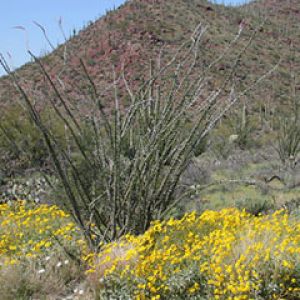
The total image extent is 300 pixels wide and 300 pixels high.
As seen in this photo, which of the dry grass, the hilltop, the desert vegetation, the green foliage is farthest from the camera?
the hilltop

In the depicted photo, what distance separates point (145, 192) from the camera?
5.46 m

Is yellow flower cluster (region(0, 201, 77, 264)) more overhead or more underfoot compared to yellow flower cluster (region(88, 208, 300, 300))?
more overhead

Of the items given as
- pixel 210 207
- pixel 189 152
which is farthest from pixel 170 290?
pixel 210 207

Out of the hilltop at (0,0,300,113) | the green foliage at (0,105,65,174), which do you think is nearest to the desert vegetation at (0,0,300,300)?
the green foliage at (0,105,65,174)

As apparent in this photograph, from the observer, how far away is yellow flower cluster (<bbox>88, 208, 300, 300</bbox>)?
4.34m

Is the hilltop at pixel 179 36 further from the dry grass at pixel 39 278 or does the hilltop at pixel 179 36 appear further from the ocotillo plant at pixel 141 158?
the dry grass at pixel 39 278

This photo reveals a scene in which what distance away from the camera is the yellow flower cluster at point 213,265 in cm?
434

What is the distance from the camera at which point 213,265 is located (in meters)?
4.34

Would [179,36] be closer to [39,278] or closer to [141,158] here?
[141,158]

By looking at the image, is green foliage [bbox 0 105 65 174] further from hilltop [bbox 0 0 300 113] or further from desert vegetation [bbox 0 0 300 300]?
hilltop [bbox 0 0 300 113]

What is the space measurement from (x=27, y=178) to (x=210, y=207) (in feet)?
12.4

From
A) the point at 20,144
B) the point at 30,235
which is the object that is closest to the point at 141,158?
the point at 30,235

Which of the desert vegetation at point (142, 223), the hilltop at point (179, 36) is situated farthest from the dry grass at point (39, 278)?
the hilltop at point (179, 36)

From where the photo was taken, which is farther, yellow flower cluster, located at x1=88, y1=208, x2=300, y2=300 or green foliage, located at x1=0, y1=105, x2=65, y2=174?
green foliage, located at x1=0, y1=105, x2=65, y2=174
